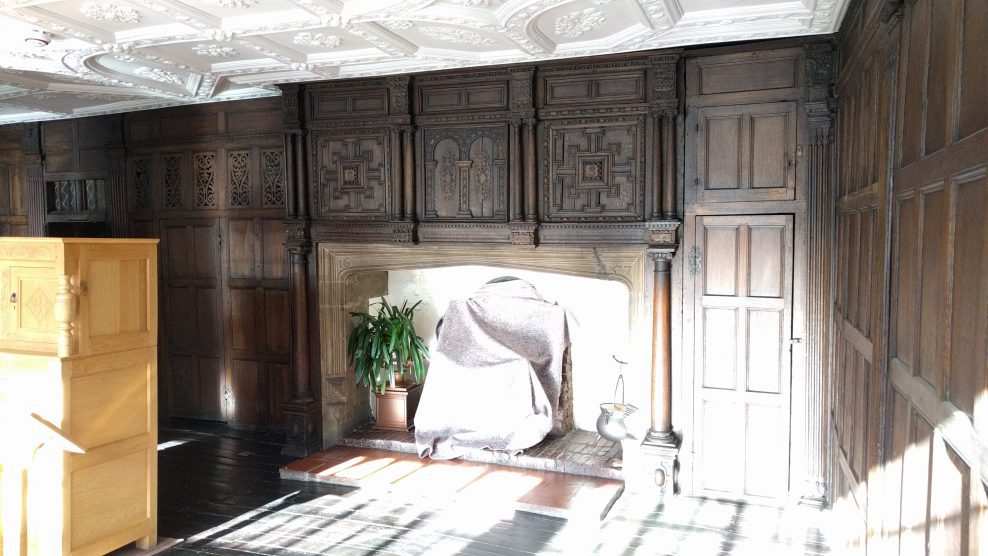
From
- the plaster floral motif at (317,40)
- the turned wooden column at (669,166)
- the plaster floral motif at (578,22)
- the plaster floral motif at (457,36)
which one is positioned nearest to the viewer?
the plaster floral motif at (578,22)

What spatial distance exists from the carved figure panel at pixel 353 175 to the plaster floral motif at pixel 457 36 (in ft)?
4.27

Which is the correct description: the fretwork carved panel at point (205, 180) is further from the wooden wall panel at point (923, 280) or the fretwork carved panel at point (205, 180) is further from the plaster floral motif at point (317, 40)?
the wooden wall panel at point (923, 280)

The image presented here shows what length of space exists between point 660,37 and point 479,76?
4.75ft

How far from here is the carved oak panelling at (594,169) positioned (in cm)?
514

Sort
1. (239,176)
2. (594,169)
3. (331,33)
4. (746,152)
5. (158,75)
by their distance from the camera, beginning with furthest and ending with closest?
(239,176), (158,75), (594,169), (746,152), (331,33)

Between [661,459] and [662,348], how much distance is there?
772 millimetres

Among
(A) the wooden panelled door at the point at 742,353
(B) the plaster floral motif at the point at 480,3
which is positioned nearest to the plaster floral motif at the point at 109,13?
(B) the plaster floral motif at the point at 480,3

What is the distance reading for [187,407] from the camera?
281 inches

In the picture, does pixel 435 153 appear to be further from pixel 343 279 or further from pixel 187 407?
pixel 187 407

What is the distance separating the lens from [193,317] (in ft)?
22.9

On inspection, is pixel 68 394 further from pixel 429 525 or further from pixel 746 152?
pixel 746 152

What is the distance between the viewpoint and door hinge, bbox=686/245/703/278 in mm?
5039

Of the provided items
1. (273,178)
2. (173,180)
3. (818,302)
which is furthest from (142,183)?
(818,302)

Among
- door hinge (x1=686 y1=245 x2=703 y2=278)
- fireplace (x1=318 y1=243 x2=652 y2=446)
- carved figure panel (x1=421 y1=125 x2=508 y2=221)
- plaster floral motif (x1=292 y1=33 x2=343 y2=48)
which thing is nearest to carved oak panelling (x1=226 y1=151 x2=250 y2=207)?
fireplace (x1=318 y1=243 x2=652 y2=446)
